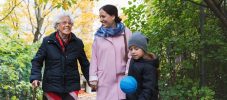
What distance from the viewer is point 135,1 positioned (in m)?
6.81

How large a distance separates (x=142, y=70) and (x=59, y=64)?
1.03m

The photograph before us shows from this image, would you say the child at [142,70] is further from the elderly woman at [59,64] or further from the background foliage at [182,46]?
the background foliage at [182,46]

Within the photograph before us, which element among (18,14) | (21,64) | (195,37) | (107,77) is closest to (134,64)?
(107,77)

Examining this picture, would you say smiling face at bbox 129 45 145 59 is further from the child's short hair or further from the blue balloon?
the blue balloon

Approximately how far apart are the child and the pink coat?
0.23 m

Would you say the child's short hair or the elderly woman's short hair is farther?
the elderly woman's short hair

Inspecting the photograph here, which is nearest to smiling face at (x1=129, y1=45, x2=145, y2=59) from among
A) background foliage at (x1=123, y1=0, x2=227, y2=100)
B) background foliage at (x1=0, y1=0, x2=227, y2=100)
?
background foliage at (x1=0, y1=0, x2=227, y2=100)

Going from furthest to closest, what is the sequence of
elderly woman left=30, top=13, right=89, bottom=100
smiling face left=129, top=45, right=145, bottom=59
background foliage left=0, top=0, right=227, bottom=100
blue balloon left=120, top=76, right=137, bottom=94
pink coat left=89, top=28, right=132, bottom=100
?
background foliage left=0, top=0, right=227, bottom=100 < elderly woman left=30, top=13, right=89, bottom=100 < pink coat left=89, top=28, right=132, bottom=100 < smiling face left=129, top=45, right=145, bottom=59 < blue balloon left=120, top=76, right=137, bottom=94

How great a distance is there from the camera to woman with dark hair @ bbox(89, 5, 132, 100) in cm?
421

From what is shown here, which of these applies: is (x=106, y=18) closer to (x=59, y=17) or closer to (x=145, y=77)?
(x=59, y=17)

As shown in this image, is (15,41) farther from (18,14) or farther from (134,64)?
(18,14)

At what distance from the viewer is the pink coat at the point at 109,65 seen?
4.21 metres

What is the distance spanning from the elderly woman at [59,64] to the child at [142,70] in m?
0.76

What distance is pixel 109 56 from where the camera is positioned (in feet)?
13.8
